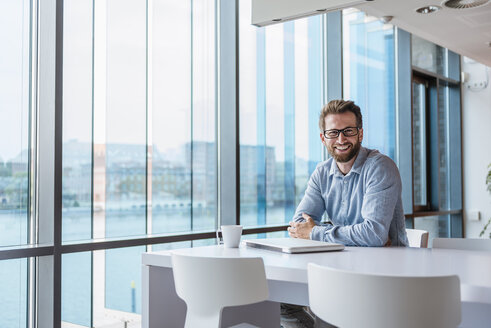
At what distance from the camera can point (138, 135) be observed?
296 centimetres

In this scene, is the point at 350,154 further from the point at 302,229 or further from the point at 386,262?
the point at 386,262

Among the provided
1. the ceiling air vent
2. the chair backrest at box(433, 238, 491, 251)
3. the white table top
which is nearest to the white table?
the white table top

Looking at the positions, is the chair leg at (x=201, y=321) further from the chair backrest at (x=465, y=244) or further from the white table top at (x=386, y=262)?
the chair backrest at (x=465, y=244)

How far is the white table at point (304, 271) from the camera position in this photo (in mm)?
1362

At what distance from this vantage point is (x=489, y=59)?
450 cm

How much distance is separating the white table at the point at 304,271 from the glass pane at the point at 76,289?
2.82 ft

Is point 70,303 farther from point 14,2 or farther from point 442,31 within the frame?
point 442,31

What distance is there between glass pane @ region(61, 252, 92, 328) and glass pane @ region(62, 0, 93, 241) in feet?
0.38

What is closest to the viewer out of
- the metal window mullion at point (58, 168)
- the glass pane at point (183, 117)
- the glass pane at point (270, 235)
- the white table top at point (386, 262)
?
the white table top at point (386, 262)

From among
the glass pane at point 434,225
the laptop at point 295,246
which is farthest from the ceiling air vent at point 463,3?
the glass pane at point 434,225

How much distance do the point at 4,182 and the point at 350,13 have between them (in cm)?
352

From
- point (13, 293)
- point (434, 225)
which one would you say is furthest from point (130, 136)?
point (434, 225)

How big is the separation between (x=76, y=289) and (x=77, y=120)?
0.86 meters

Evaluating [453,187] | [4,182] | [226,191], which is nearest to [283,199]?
[226,191]
